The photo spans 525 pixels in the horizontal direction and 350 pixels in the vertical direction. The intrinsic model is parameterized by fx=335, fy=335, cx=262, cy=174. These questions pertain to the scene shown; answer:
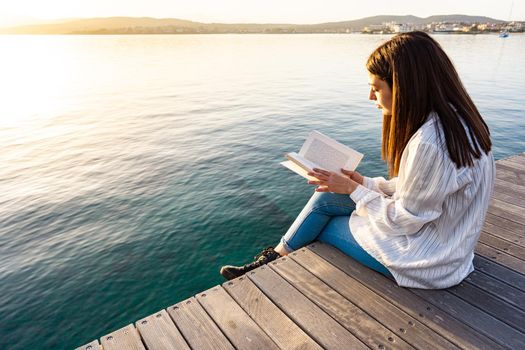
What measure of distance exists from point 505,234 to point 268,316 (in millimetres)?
3148

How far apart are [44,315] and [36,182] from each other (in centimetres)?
587

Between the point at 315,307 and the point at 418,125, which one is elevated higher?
the point at 418,125

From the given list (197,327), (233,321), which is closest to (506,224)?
(233,321)

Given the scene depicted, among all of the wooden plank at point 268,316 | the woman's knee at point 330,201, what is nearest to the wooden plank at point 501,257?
the woman's knee at point 330,201

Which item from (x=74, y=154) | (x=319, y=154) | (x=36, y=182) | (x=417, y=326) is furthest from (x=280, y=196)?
(x=74, y=154)

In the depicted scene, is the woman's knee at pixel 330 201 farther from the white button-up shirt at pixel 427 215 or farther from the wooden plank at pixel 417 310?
the wooden plank at pixel 417 310

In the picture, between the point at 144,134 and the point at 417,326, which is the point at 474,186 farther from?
the point at 144,134

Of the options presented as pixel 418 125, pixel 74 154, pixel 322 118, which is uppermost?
pixel 418 125

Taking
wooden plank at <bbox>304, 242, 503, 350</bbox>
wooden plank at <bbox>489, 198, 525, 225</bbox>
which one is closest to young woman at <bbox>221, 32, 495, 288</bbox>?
wooden plank at <bbox>304, 242, 503, 350</bbox>

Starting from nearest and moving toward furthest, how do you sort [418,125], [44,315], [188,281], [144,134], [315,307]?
[418,125] < [315,307] < [44,315] < [188,281] < [144,134]

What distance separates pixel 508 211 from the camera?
15.1 feet

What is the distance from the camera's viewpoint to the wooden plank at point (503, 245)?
11.9 feet

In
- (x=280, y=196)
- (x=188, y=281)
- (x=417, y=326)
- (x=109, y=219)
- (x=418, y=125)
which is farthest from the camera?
(x=280, y=196)

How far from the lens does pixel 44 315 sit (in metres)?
4.94
